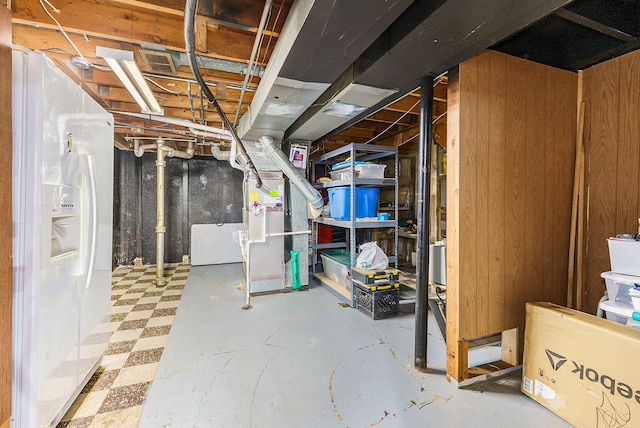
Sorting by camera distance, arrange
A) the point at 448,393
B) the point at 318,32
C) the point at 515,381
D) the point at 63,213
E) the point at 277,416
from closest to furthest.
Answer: the point at 63,213 < the point at 318,32 < the point at 277,416 < the point at 448,393 < the point at 515,381

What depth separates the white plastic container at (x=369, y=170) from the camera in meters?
3.30

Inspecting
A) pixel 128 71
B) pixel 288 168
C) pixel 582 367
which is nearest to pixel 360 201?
pixel 288 168

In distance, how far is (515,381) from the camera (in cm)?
180

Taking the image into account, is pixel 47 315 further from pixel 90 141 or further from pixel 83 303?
pixel 90 141

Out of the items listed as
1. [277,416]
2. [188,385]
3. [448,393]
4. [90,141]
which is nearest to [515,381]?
[448,393]

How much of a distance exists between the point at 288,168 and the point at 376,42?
1947 mm

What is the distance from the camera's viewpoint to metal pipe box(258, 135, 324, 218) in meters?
3.28

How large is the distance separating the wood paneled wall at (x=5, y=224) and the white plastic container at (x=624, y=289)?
281 cm

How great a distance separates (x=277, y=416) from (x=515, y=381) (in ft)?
5.10

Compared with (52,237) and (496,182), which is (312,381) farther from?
(496,182)

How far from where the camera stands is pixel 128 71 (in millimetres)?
1849

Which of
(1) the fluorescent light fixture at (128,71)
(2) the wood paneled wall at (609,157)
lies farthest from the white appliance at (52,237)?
(2) the wood paneled wall at (609,157)

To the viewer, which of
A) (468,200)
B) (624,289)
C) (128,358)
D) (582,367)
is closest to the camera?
(582,367)

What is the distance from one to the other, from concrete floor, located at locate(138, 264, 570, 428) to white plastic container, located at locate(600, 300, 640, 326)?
66 cm
